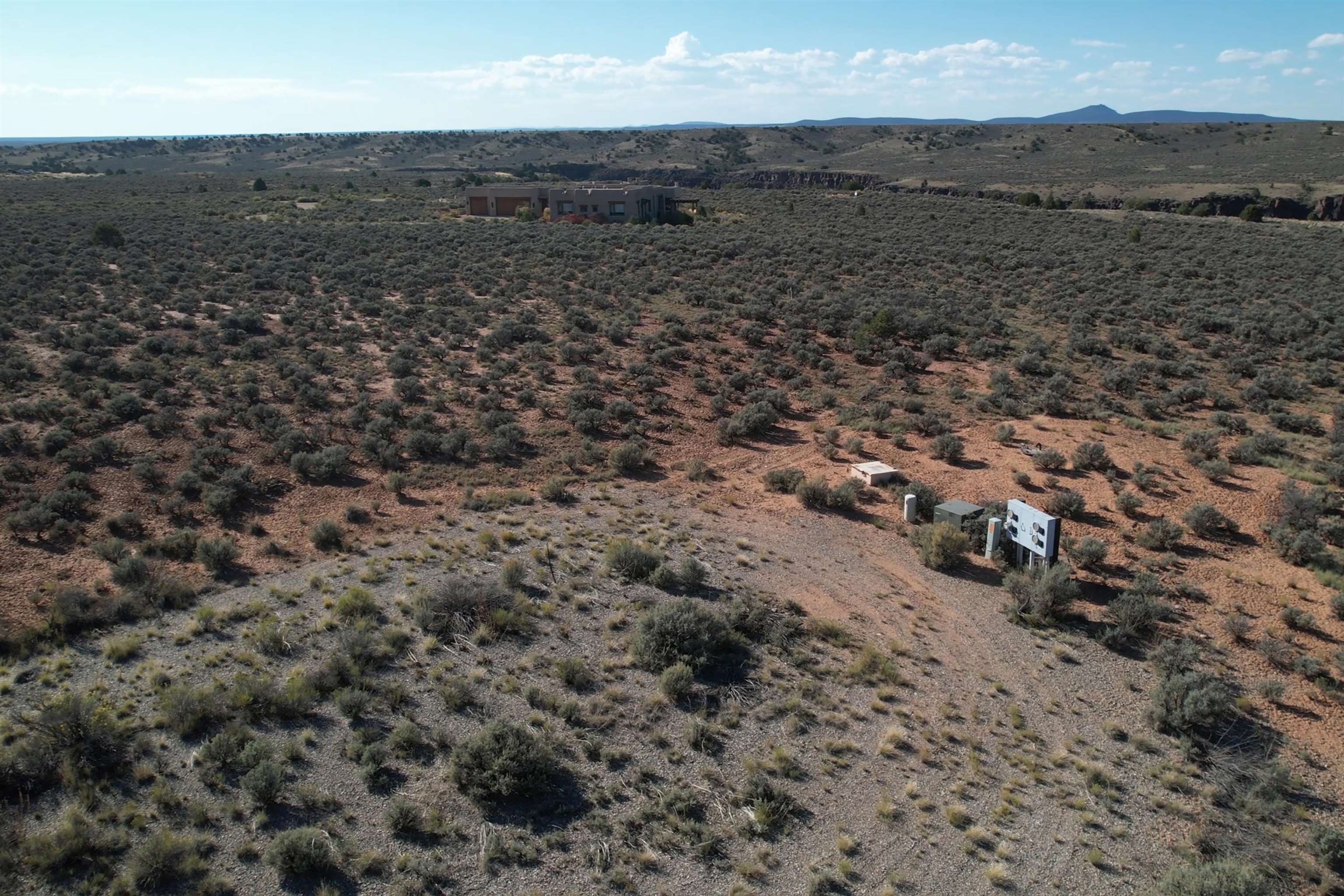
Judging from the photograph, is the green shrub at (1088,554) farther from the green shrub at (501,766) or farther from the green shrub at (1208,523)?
the green shrub at (501,766)

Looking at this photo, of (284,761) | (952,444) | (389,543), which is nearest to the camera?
(284,761)

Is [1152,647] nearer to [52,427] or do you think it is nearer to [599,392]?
[599,392]

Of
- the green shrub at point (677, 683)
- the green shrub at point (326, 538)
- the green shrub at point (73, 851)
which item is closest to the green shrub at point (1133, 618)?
the green shrub at point (677, 683)

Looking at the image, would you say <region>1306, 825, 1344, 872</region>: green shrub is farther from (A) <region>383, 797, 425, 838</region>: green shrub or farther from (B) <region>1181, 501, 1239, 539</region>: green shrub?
(A) <region>383, 797, 425, 838</region>: green shrub

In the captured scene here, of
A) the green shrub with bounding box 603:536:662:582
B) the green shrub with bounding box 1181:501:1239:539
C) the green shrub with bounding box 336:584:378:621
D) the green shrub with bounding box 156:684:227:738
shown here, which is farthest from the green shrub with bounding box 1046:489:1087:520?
the green shrub with bounding box 156:684:227:738

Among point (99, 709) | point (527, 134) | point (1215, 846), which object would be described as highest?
point (527, 134)

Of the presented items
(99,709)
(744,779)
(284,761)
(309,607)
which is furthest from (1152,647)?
(99,709)
